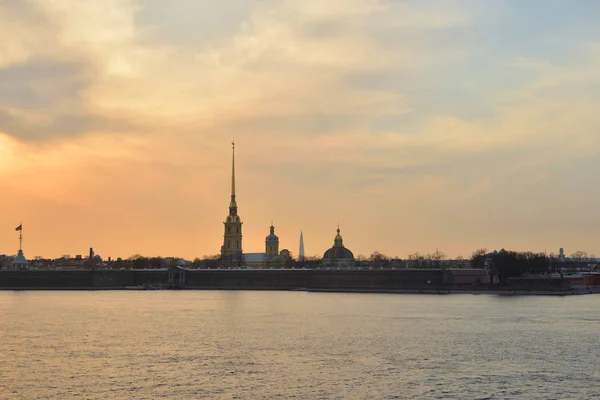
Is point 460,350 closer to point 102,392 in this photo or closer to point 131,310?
point 102,392

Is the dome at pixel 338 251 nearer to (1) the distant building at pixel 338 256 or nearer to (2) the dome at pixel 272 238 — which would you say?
(1) the distant building at pixel 338 256

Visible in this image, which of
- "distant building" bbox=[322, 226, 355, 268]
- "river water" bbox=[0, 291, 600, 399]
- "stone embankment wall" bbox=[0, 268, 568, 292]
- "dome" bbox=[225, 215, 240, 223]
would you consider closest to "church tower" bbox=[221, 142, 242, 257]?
"dome" bbox=[225, 215, 240, 223]

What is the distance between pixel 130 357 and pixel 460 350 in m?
13.6

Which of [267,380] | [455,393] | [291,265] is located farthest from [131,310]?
[291,265]

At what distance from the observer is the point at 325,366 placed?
34.6 meters

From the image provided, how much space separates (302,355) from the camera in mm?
37625

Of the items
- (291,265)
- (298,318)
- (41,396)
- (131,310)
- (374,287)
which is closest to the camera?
(41,396)

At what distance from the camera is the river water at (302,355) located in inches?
1171

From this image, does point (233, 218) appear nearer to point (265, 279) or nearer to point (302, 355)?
point (265, 279)

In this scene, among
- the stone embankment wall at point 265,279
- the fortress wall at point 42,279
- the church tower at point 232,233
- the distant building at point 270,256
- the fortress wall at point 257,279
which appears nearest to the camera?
the stone embankment wall at point 265,279

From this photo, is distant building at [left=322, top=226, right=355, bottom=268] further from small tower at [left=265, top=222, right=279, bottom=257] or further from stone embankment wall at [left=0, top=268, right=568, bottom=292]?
stone embankment wall at [left=0, top=268, right=568, bottom=292]

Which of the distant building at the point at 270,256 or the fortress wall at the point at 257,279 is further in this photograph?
the distant building at the point at 270,256

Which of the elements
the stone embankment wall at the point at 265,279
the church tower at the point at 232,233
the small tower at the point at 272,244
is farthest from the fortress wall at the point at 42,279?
the small tower at the point at 272,244

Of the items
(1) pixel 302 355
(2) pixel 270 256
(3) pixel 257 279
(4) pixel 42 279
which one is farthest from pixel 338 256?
(1) pixel 302 355
